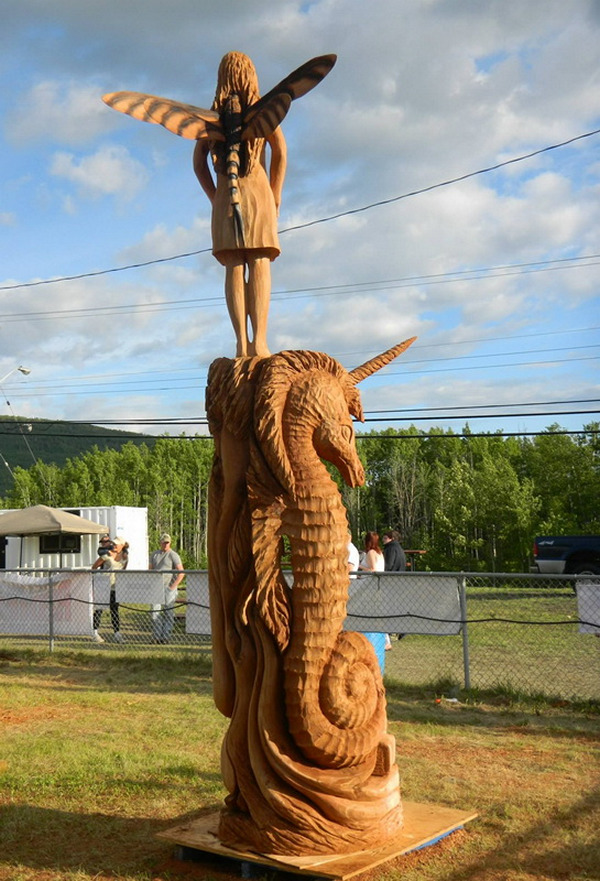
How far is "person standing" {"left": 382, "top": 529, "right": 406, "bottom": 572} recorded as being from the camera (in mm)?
13539

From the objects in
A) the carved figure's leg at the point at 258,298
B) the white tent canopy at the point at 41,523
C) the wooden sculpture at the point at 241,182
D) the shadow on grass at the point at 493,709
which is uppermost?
the wooden sculpture at the point at 241,182

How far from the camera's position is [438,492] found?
57.4m

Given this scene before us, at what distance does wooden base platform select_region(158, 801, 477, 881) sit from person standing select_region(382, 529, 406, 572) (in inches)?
299

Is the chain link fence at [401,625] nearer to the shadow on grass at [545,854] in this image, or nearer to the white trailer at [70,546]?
the shadow on grass at [545,854]

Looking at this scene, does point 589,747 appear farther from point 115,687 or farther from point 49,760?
point 115,687

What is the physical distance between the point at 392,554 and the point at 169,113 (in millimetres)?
9375

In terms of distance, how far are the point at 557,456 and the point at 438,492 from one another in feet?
30.5

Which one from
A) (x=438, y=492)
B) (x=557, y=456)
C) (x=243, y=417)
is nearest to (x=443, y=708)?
(x=243, y=417)

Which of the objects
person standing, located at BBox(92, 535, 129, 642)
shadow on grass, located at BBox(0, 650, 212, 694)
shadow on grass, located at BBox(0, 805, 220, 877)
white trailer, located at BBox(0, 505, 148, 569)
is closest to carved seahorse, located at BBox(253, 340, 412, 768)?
shadow on grass, located at BBox(0, 805, 220, 877)

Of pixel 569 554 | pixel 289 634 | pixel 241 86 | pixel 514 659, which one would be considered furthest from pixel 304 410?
pixel 569 554

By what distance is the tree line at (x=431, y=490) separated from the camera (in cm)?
4594

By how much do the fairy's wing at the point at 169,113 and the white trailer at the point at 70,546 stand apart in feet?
Answer: 58.3

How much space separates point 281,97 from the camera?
5.53 metres

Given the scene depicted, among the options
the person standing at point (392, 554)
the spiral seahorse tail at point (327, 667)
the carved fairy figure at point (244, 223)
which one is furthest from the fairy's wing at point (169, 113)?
the person standing at point (392, 554)
